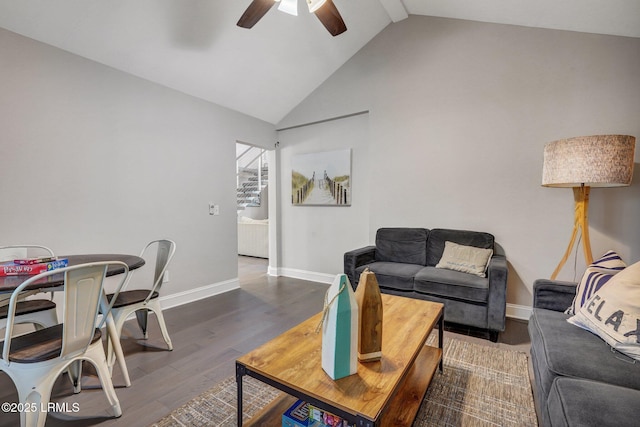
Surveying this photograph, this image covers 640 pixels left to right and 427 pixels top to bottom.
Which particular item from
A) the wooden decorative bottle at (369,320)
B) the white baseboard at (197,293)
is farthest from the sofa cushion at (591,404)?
the white baseboard at (197,293)

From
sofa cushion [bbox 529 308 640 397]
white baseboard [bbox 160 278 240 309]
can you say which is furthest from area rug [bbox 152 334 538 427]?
white baseboard [bbox 160 278 240 309]

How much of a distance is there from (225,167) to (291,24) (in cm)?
185

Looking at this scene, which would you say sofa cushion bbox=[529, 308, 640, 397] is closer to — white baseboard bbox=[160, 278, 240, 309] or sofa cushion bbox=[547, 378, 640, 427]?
sofa cushion bbox=[547, 378, 640, 427]

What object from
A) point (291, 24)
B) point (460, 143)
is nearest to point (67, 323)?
point (291, 24)

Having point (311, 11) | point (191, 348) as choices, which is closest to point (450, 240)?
point (311, 11)

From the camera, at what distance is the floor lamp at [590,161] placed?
6.88 ft

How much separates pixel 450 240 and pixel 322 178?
195 cm

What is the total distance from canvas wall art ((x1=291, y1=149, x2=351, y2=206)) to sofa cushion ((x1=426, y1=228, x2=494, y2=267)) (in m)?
1.28

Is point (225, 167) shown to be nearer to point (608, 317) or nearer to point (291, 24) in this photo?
point (291, 24)

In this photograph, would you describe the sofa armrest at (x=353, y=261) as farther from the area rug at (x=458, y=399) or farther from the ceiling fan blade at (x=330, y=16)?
the ceiling fan blade at (x=330, y=16)

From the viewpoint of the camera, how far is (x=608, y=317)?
55.6 inches

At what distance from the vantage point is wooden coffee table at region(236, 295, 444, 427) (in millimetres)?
1014

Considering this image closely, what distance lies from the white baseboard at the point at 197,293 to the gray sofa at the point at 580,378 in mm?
3290

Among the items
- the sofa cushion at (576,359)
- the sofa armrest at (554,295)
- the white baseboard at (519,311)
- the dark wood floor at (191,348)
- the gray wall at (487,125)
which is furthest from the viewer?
the white baseboard at (519,311)
